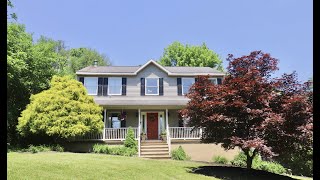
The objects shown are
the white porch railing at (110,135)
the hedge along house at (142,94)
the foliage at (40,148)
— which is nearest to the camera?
the foliage at (40,148)

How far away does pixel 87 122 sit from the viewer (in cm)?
1788

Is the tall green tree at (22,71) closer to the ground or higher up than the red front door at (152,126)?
higher up

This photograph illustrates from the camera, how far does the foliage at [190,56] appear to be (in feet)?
146

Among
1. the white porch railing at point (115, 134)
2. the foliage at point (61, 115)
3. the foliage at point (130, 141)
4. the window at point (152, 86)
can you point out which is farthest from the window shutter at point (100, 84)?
the foliage at point (130, 141)

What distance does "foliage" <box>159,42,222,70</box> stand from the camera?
4447 centimetres

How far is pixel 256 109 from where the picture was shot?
36.4 feet

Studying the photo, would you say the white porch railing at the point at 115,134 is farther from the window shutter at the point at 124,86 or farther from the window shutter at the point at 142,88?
the window shutter at the point at 142,88

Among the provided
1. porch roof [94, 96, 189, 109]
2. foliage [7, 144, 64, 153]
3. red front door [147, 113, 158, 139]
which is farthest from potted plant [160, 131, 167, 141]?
foliage [7, 144, 64, 153]

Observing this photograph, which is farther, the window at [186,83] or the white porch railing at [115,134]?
the window at [186,83]

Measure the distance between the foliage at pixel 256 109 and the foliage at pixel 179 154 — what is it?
18.1 feet

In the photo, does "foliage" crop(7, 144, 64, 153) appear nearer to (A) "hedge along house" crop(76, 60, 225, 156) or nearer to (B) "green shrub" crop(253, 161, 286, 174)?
(A) "hedge along house" crop(76, 60, 225, 156)

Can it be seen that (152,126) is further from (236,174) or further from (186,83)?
(236,174)

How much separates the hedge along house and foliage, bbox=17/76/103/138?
2.91 m

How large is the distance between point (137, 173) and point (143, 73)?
1342 cm
